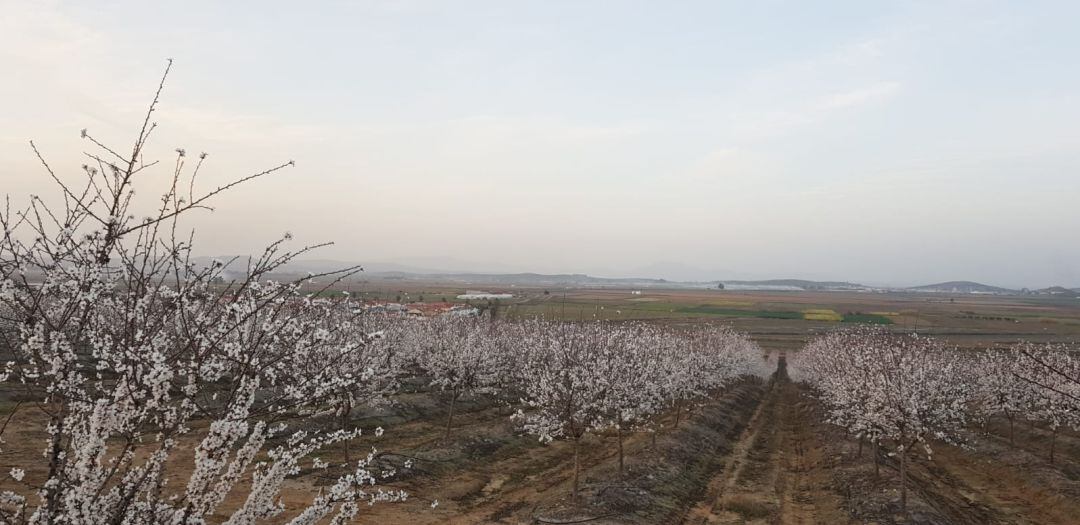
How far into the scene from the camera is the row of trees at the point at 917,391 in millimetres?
20891

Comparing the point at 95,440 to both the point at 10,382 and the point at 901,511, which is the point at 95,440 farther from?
the point at 10,382

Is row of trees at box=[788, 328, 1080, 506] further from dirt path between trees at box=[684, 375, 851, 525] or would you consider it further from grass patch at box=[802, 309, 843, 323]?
grass patch at box=[802, 309, 843, 323]

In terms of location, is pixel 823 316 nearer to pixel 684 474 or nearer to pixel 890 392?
pixel 684 474

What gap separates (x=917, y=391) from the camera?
71.7 feet

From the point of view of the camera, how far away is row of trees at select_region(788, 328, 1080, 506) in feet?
68.5

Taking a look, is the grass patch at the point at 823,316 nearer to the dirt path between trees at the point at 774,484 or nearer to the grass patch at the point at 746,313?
the grass patch at the point at 746,313

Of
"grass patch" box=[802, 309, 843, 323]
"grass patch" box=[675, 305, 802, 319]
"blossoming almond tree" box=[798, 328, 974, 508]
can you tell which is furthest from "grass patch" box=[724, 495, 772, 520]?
"grass patch" box=[675, 305, 802, 319]

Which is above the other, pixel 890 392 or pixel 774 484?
pixel 890 392

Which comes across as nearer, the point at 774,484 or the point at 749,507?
the point at 749,507

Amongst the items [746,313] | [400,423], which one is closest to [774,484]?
[400,423]

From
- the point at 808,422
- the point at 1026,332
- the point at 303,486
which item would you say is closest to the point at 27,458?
the point at 303,486

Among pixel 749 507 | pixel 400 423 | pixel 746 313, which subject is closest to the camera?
pixel 749 507

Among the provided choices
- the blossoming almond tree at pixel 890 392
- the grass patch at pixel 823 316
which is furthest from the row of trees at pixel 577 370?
the grass patch at pixel 823 316

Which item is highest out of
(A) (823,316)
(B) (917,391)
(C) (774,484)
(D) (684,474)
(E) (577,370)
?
(E) (577,370)
